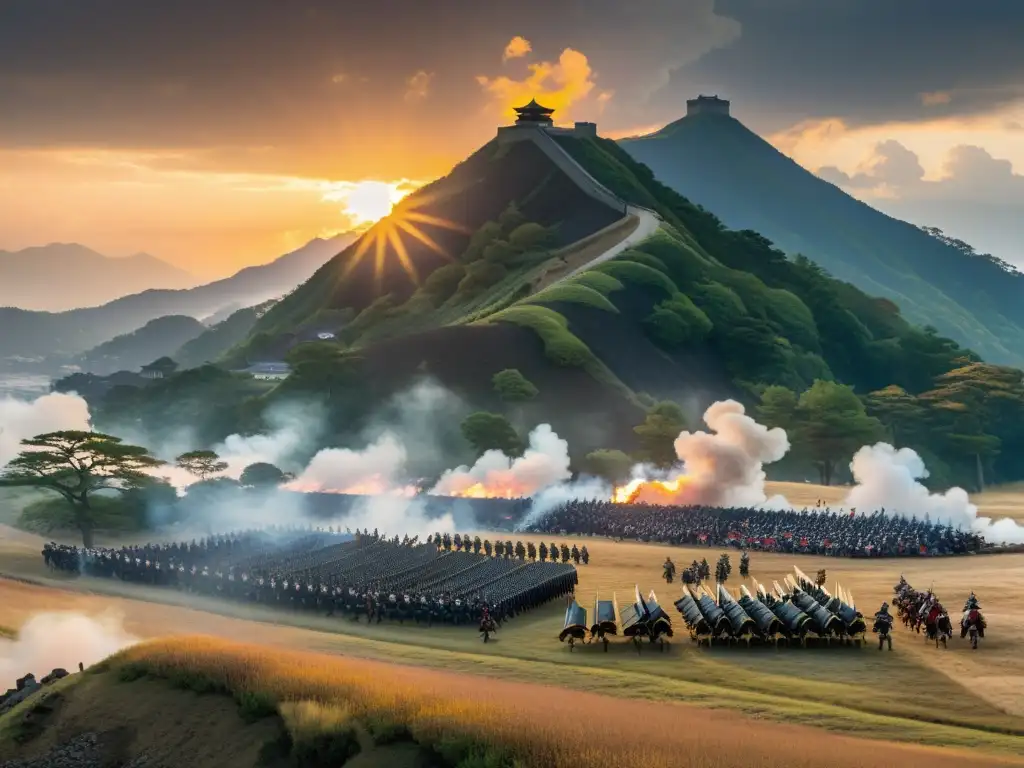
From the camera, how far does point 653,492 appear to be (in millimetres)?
106688

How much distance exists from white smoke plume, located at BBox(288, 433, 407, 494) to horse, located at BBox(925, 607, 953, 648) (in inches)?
2652

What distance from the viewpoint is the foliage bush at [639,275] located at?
623 ft

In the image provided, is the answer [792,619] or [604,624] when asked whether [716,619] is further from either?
[604,624]

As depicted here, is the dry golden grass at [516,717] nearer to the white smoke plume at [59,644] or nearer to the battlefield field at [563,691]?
the battlefield field at [563,691]

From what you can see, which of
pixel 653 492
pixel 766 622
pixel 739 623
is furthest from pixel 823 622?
pixel 653 492

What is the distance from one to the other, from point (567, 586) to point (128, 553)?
26.0 meters

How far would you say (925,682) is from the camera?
42.2 meters

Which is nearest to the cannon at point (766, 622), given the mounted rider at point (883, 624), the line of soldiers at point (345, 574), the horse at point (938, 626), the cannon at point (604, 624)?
the mounted rider at point (883, 624)

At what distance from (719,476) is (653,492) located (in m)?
6.05

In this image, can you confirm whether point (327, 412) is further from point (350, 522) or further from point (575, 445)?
point (350, 522)

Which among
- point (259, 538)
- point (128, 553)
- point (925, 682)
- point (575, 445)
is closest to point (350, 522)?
point (259, 538)

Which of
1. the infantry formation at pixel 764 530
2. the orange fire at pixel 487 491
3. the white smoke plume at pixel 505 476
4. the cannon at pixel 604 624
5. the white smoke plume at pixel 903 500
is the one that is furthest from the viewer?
the white smoke plume at pixel 505 476

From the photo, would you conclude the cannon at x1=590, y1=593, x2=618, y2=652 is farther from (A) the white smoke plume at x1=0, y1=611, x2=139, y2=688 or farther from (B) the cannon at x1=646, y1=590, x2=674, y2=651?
(A) the white smoke plume at x1=0, y1=611, x2=139, y2=688

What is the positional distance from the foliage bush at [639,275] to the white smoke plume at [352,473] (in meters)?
72.7
